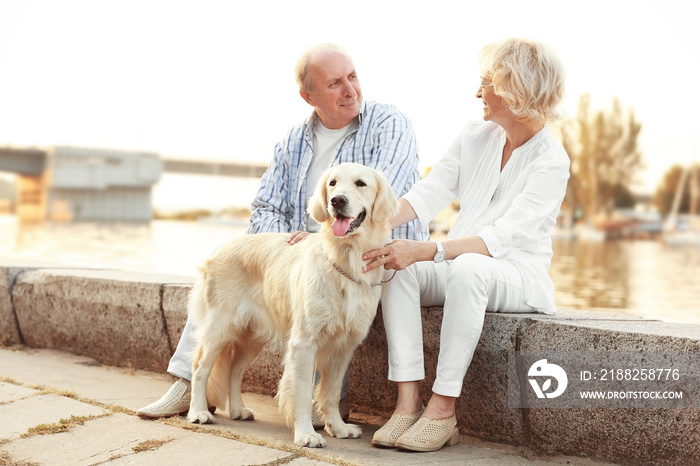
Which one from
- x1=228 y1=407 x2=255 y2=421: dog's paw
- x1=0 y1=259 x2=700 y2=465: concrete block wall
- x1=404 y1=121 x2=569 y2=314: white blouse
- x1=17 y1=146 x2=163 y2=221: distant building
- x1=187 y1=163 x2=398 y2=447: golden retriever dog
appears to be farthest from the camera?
x1=17 y1=146 x2=163 y2=221: distant building

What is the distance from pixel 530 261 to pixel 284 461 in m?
1.49

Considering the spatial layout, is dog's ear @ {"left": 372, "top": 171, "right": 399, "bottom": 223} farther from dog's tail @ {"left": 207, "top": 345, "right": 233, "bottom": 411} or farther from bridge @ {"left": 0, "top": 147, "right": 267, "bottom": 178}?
bridge @ {"left": 0, "top": 147, "right": 267, "bottom": 178}

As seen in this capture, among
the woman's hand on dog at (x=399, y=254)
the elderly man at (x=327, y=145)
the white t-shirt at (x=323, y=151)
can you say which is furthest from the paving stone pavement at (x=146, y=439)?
the white t-shirt at (x=323, y=151)

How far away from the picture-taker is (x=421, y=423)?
3.23 metres

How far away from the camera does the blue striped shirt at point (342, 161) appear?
4.21 meters

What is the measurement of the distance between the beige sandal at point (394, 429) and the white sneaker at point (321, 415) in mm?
460

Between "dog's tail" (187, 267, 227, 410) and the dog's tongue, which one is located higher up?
the dog's tongue

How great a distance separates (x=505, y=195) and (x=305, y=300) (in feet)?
3.75

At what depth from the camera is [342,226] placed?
332cm

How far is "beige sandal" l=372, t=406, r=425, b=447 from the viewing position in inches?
129

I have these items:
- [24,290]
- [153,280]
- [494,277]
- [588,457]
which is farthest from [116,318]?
[588,457]

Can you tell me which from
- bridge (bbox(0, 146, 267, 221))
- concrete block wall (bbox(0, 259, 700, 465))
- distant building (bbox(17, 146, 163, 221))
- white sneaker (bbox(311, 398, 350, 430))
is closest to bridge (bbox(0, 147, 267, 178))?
bridge (bbox(0, 146, 267, 221))

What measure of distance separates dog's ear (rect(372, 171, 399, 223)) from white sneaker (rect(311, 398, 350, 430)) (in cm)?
107

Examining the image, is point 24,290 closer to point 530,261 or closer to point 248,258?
point 248,258
